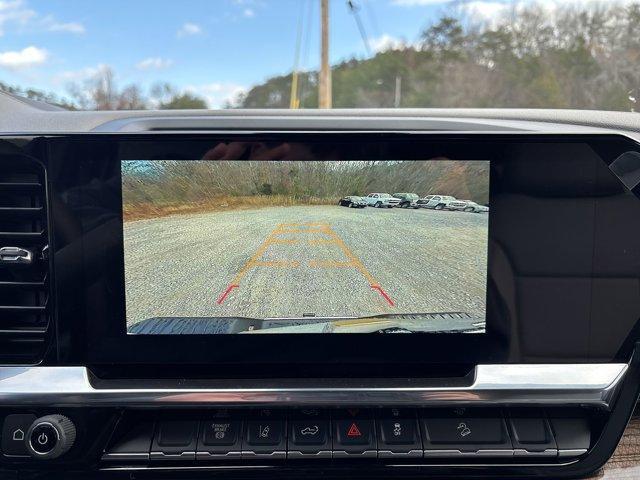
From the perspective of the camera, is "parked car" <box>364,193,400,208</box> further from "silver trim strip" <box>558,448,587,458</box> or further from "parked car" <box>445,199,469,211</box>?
"silver trim strip" <box>558,448,587,458</box>

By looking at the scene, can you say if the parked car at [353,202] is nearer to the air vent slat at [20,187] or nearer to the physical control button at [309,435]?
the physical control button at [309,435]

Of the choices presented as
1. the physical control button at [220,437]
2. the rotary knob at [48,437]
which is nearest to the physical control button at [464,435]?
the physical control button at [220,437]

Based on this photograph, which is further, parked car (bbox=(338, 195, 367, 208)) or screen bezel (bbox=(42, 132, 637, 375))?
parked car (bbox=(338, 195, 367, 208))

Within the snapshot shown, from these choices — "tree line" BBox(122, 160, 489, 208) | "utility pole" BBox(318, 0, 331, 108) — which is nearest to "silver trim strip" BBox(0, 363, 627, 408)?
"tree line" BBox(122, 160, 489, 208)

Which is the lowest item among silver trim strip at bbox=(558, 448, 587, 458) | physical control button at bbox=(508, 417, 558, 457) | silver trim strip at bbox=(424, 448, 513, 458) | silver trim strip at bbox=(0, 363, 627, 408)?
silver trim strip at bbox=(558, 448, 587, 458)

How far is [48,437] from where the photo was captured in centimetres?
171

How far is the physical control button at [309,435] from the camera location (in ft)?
5.59

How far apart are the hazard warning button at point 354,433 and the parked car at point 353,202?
0.68 m

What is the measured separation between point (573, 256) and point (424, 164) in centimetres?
58

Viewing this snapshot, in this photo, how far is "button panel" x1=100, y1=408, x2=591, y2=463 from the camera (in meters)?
1.71

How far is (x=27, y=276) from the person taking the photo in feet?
5.53

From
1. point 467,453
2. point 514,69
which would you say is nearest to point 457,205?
point 467,453

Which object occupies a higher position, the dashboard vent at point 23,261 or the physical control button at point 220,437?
the dashboard vent at point 23,261

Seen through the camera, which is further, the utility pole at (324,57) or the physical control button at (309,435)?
the utility pole at (324,57)
